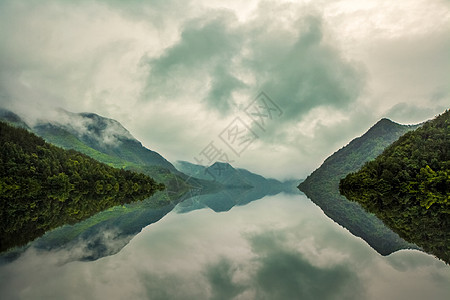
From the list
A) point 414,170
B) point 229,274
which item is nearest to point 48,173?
point 229,274

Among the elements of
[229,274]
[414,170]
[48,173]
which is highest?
[48,173]

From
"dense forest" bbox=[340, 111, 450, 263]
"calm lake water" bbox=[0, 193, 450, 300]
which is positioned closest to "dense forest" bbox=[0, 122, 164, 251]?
"calm lake water" bbox=[0, 193, 450, 300]

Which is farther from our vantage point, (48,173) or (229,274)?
(48,173)

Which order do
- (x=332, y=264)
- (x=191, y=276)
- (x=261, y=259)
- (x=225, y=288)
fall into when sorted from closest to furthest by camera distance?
(x=225, y=288), (x=191, y=276), (x=332, y=264), (x=261, y=259)

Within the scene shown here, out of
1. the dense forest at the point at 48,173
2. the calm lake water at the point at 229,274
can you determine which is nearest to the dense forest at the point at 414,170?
the calm lake water at the point at 229,274

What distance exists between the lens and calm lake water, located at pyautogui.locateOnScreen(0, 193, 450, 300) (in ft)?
33.1

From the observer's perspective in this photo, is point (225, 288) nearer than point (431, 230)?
Yes

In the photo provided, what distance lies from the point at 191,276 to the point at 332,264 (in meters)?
7.01

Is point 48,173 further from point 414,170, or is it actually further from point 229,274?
point 414,170

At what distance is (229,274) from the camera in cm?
1236

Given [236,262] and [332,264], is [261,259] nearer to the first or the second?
[236,262]

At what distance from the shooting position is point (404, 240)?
20156 mm

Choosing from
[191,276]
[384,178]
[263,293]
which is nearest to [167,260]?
[191,276]

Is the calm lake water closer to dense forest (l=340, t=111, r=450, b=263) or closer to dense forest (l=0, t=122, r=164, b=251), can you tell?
dense forest (l=340, t=111, r=450, b=263)
